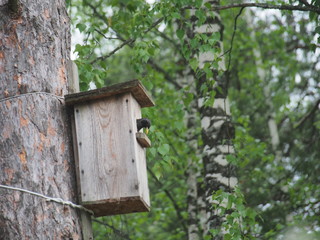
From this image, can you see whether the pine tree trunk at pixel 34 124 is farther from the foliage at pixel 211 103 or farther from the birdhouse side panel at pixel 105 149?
the foliage at pixel 211 103

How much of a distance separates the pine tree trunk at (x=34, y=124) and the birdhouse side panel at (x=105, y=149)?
3.4 inches

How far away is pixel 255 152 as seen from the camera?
9.23 meters

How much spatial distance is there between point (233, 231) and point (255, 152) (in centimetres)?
458

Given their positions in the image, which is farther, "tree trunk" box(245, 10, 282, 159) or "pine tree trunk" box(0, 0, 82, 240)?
Result: "tree trunk" box(245, 10, 282, 159)

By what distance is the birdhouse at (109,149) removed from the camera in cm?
327

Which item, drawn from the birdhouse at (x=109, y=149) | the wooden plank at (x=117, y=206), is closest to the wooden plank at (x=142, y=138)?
the birdhouse at (x=109, y=149)

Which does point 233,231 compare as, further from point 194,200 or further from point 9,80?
point 194,200

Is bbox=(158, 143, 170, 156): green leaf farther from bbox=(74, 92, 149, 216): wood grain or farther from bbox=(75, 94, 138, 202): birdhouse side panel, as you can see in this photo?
bbox=(75, 94, 138, 202): birdhouse side panel

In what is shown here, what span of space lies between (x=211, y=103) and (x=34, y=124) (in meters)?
2.23

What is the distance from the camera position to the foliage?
5074 mm

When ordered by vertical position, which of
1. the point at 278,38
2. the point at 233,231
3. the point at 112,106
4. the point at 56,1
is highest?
the point at 278,38

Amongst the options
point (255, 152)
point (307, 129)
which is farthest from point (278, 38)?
point (255, 152)

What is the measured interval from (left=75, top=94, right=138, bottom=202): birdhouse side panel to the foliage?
846mm

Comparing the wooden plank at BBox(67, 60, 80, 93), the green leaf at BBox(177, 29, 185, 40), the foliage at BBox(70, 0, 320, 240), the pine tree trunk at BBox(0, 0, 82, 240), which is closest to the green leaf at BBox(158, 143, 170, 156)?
the foliage at BBox(70, 0, 320, 240)
